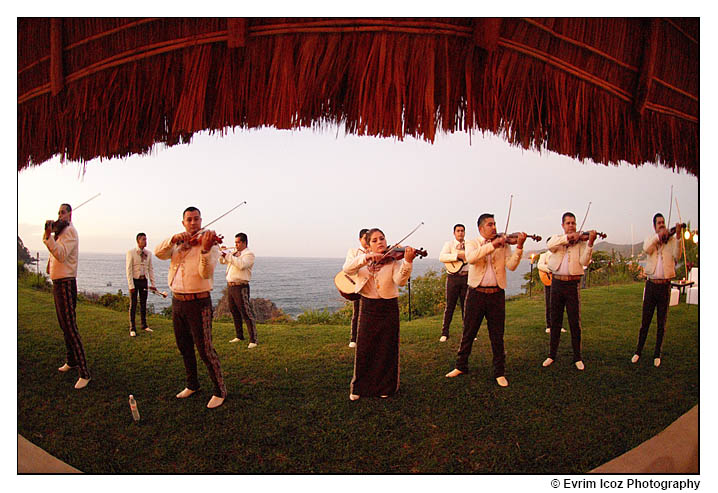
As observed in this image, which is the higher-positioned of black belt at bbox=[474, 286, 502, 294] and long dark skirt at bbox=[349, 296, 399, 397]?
black belt at bbox=[474, 286, 502, 294]

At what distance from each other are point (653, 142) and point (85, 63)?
425cm

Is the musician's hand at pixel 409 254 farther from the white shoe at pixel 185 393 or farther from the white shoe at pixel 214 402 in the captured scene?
the white shoe at pixel 185 393

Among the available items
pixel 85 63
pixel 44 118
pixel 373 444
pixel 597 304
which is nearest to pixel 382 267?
pixel 373 444

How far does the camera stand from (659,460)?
2.42 meters

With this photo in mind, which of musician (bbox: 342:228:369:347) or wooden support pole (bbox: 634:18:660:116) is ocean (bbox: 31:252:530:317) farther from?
wooden support pole (bbox: 634:18:660:116)

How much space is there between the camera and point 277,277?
15.8ft

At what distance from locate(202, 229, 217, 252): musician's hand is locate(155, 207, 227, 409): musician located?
41 millimetres

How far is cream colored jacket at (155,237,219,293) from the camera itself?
2.82 meters

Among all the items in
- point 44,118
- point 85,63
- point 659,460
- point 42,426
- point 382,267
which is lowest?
point 659,460

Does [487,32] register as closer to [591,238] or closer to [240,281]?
[591,238]

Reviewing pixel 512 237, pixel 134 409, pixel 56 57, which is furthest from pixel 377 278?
pixel 56 57

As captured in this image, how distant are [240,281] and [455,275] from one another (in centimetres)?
290

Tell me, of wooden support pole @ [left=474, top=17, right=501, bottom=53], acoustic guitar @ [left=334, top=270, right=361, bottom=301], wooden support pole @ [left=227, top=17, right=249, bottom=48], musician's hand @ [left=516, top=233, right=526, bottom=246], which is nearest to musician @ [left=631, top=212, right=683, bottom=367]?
musician's hand @ [left=516, top=233, right=526, bottom=246]

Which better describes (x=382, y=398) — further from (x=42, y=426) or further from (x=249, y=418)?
(x=42, y=426)
